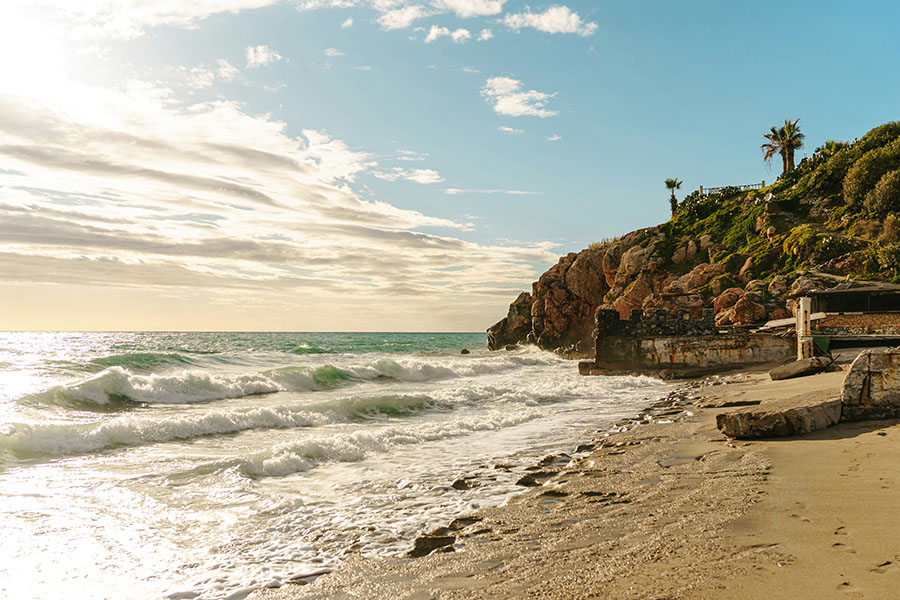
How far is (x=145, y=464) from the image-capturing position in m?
9.88

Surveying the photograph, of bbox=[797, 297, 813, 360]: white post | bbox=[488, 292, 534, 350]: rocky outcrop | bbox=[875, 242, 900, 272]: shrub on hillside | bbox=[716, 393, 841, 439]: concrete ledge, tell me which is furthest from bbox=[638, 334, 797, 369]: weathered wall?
bbox=[488, 292, 534, 350]: rocky outcrop

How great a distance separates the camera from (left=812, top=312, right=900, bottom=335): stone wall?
77.2 feet

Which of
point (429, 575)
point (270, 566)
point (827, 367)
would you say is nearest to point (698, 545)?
point (429, 575)

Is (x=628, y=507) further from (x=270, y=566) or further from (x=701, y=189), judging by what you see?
(x=701, y=189)

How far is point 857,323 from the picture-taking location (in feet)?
83.1

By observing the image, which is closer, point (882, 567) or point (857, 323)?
point (882, 567)

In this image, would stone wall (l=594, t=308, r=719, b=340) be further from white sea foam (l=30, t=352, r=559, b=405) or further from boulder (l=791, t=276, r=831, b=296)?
white sea foam (l=30, t=352, r=559, b=405)

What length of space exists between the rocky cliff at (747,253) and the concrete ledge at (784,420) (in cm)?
2271

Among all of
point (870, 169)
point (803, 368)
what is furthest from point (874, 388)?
point (870, 169)

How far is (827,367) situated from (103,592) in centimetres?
1773

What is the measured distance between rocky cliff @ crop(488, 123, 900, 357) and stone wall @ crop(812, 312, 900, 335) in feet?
10.4

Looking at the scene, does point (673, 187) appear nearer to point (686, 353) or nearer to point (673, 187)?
point (673, 187)

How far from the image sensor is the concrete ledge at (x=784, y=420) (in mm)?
8109

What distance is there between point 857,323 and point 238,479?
2790 cm
